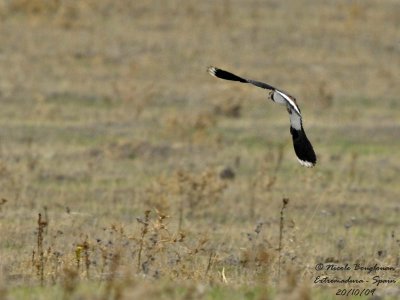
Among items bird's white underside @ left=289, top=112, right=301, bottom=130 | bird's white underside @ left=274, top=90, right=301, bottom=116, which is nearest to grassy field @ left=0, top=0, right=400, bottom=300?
bird's white underside @ left=289, top=112, right=301, bottom=130

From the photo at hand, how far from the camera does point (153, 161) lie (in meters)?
17.2

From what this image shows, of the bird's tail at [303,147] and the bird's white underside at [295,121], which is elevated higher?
the bird's white underside at [295,121]

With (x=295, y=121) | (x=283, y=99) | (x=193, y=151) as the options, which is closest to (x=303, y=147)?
(x=295, y=121)

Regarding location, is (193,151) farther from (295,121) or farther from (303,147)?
(295,121)

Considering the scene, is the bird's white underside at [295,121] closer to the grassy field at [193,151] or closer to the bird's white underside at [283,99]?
the bird's white underside at [283,99]

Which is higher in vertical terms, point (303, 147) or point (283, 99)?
point (283, 99)

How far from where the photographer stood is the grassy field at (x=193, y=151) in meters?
9.43

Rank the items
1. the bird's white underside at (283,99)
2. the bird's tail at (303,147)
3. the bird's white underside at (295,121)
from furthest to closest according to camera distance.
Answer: the bird's tail at (303,147), the bird's white underside at (295,121), the bird's white underside at (283,99)

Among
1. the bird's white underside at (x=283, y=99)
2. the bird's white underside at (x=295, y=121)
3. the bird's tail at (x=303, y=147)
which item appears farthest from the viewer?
the bird's tail at (x=303, y=147)

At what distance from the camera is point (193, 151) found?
18.0 m

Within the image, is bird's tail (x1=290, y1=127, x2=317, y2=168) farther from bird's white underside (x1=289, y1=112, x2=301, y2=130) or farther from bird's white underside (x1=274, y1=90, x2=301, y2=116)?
bird's white underside (x1=274, y1=90, x2=301, y2=116)

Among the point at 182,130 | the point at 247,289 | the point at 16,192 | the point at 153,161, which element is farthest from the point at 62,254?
the point at 182,130

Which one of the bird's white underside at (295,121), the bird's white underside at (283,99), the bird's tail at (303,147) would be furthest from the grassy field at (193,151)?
the bird's white underside at (283,99)

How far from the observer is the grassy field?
371 inches
